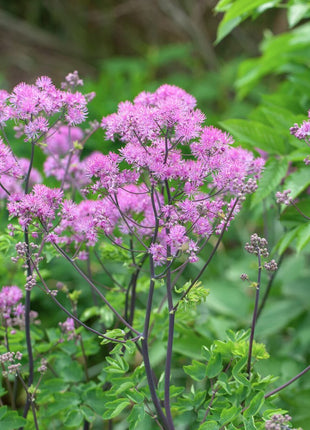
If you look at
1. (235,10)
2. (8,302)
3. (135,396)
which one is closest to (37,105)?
(8,302)

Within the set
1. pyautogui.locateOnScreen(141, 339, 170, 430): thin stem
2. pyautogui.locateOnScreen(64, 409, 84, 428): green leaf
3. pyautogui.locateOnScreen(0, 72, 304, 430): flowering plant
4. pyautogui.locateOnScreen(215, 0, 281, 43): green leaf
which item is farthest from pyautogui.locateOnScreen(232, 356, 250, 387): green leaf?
pyautogui.locateOnScreen(215, 0, 281, 43): green leaf

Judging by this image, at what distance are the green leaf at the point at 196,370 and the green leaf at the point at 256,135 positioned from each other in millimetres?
650

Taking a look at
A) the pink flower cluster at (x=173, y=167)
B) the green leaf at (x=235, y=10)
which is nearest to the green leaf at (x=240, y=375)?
the pink flower cluster at (x=173, y=167)

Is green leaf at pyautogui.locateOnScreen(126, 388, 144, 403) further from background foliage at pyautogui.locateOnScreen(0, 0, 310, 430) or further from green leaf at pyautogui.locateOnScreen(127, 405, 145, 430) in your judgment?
background foliage at pyautogui.locateOnScreen(0, 0, 310, 430)

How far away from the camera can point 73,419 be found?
1.21 meters

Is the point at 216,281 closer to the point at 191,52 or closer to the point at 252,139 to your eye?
the point at 252,139

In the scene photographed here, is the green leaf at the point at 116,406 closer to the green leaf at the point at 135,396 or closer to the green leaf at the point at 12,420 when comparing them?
the green leaf at the point at 135,396

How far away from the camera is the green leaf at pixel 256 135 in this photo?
4.99ft

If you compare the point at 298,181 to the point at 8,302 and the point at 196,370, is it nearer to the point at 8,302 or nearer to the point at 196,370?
the point at 196,370

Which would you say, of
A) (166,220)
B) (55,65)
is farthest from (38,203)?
(55,65)

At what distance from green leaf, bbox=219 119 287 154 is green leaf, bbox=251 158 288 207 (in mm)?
53

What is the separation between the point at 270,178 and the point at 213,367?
0.55 metres

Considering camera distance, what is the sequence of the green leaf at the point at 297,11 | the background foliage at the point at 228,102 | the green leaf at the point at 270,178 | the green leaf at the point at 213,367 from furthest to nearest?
1. the green leaf at the point at 297,11
2. the background foliage at the point at 228,102
3. the green leaf at the point at 270,178
4. the green leaf at the point at 213,367

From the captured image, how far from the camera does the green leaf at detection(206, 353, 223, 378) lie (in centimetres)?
110
